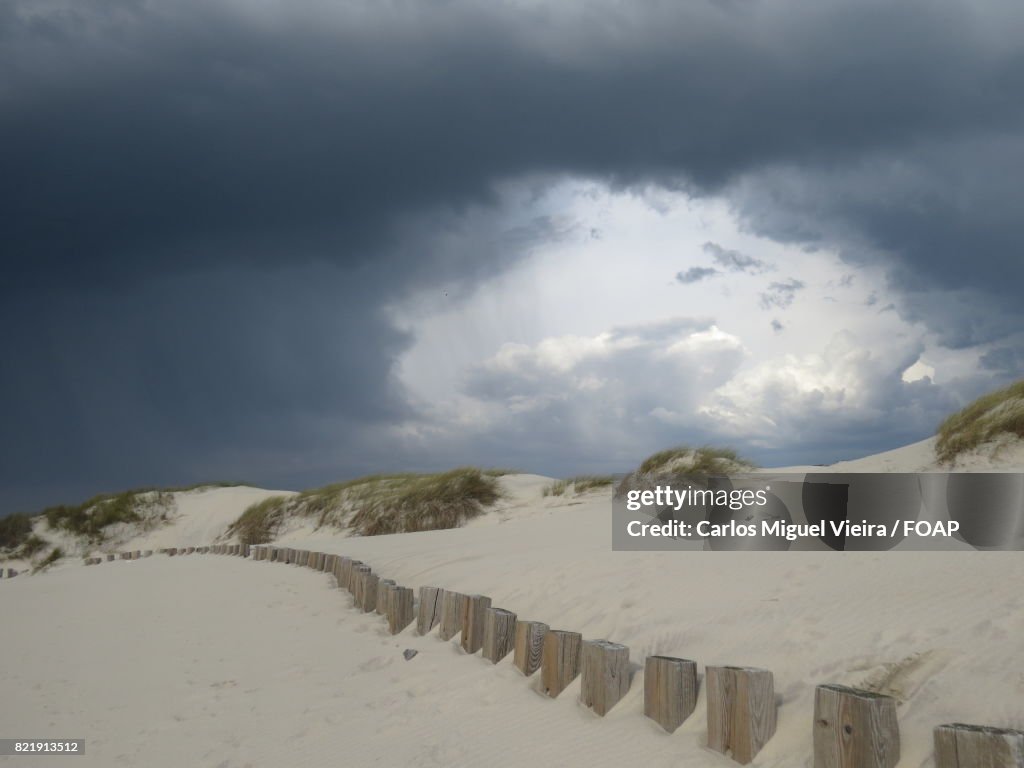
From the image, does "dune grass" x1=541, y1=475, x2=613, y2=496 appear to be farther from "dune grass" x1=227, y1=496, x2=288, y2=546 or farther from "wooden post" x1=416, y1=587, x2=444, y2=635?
"wooden post" x1=416, y1=587, x2=444, y2=635

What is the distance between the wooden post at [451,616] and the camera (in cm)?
489

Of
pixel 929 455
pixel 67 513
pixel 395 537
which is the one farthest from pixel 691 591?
pixel 67 513

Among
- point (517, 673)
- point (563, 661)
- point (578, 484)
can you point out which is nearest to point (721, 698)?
point (563, 661)

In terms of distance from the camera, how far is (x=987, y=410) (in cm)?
995

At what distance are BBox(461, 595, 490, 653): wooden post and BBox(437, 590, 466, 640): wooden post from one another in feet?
0.45

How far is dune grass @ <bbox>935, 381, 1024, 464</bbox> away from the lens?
934 cm

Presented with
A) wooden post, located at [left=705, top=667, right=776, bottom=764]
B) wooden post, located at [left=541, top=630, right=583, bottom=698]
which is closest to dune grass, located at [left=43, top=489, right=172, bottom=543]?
wooden post, located at [left=541, top=630, right=583, bottom=698]

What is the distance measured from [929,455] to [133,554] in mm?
15308

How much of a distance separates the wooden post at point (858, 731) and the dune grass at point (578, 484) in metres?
11.9

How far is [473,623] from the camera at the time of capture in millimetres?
4641

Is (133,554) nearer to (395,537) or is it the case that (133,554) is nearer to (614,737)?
(395,537)

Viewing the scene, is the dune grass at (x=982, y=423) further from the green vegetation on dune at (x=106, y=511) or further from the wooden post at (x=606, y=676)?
the green vegetation on dune at (x=106, y=511)

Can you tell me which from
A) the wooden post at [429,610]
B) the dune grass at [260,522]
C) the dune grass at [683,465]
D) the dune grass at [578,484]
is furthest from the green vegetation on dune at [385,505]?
the wooden post at [429,610]

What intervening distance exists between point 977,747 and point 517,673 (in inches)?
93.6
